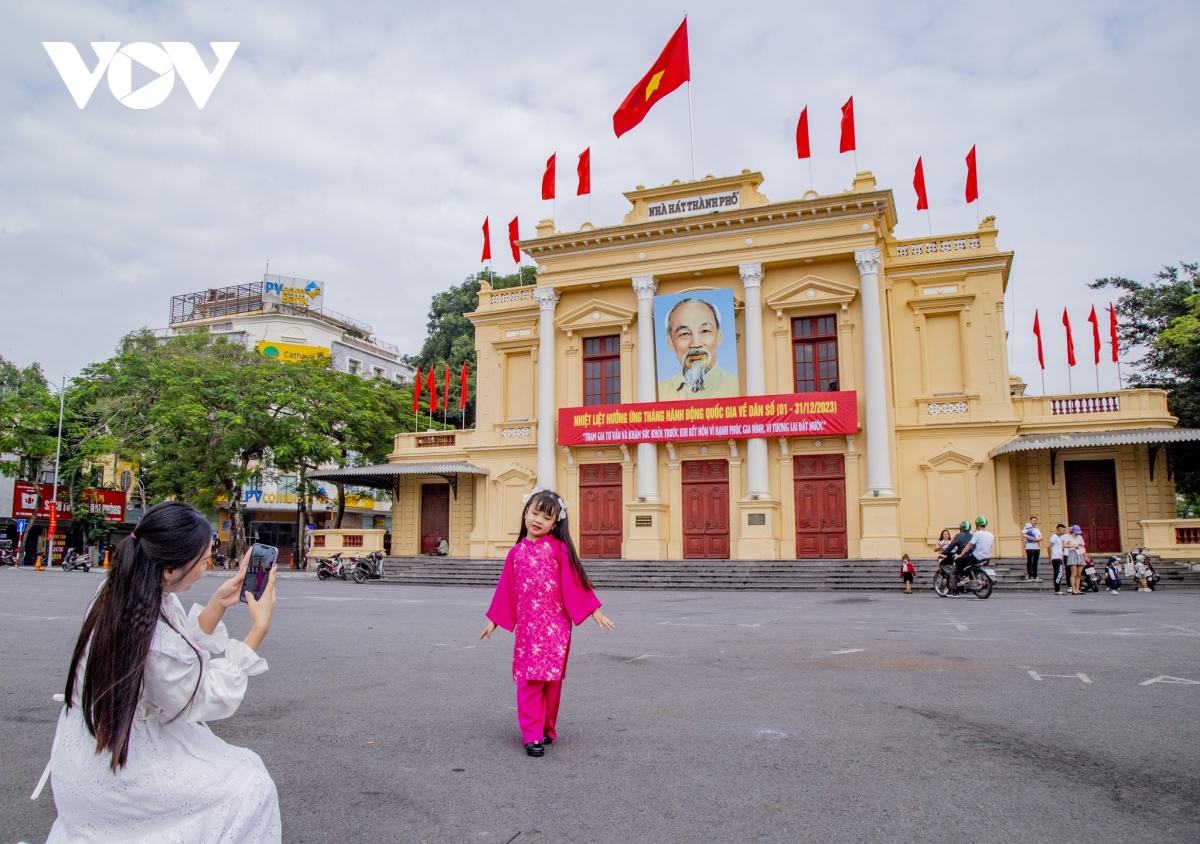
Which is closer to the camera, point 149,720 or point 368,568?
point 149,720

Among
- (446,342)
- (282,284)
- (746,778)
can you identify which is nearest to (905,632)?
(746,778)

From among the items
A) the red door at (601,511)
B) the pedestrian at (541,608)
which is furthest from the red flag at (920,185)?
the pedestrian at (541,608)

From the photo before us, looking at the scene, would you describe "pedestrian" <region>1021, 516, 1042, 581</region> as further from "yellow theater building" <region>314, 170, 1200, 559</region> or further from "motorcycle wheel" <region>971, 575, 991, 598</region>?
"yellow theater building" <region>314, 170, 1200, 559</region>

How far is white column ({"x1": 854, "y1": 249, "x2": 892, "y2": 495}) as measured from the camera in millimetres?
23562

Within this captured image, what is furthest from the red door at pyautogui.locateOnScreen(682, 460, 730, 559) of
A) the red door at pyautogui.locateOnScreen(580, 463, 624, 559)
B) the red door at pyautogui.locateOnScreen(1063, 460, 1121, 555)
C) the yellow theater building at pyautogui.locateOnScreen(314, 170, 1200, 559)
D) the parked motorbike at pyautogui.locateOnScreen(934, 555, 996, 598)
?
the red door at pyautogui.locateOnScreen(1063, 460, 1121, 555)

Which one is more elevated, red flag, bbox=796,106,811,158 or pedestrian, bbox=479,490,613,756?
red flag, bbox=796,106,811,158

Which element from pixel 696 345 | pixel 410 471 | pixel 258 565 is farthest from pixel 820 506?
pixel 258 565

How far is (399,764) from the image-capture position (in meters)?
4.46

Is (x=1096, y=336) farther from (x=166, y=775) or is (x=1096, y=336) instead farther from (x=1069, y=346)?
(x=166, y=775)

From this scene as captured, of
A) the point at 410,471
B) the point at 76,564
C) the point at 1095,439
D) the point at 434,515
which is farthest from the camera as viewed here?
the point at 76,564

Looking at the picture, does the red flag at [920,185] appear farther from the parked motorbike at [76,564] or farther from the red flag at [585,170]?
the parked motorbike at [76,564]

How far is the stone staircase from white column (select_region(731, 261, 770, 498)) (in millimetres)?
2377

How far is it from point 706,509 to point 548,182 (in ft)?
37.6

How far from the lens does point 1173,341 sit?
2397 cm
